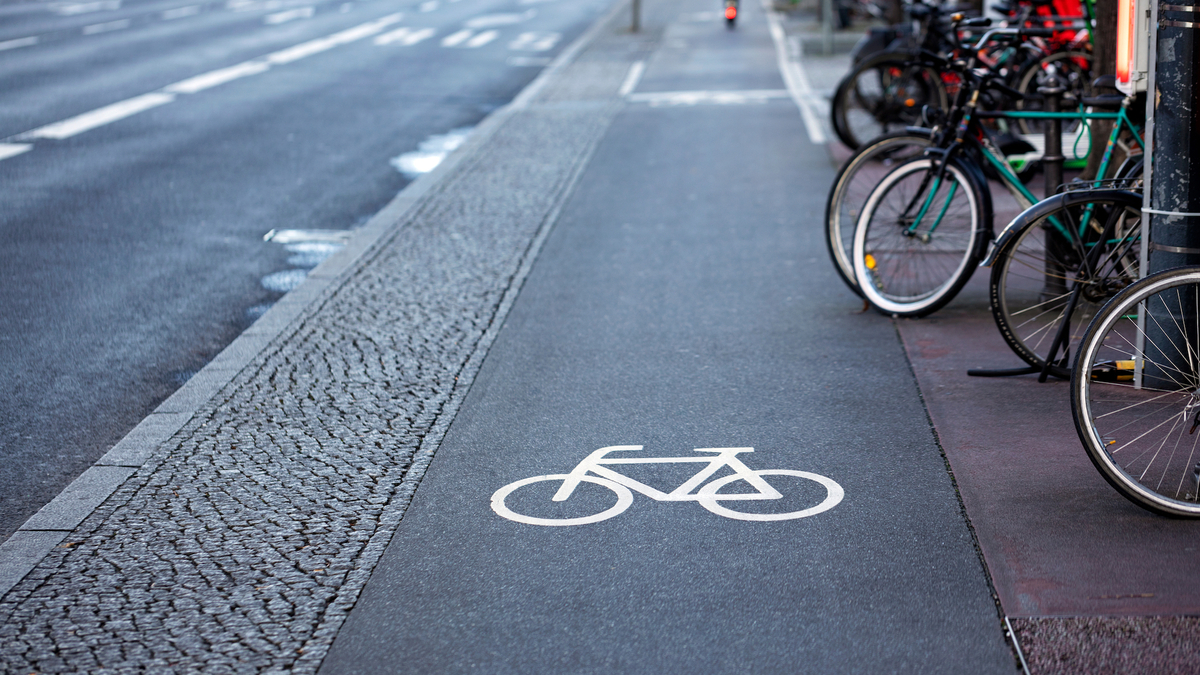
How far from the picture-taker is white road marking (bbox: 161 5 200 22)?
99.4ft

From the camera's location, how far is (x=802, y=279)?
7.47m

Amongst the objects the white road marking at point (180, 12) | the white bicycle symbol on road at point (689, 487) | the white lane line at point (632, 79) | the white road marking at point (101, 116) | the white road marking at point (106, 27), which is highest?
the white road marking at point (180, 12)

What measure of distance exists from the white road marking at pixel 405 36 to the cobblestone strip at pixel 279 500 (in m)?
17.9

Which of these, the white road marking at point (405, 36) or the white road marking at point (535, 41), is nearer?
the white road marking at point (535, 41)

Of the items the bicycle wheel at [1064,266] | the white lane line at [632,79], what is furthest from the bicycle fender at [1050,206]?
the white lane line at [632,79]

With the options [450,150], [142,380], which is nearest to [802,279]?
[142,380]

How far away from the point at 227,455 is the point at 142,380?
4.42ft

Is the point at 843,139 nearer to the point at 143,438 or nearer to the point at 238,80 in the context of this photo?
the point at 143,438

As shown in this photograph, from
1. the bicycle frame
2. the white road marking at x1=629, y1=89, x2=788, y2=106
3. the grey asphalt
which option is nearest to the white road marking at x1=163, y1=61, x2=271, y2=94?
the white road marking at x1=629, y1=89, x2=788, y2=106

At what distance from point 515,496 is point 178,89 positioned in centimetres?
1414

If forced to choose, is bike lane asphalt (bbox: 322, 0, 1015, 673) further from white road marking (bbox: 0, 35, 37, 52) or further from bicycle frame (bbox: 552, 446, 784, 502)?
white road marking (bbox: 0, 35, 37, 52)

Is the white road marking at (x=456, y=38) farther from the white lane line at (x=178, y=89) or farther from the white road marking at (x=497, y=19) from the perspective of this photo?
the white lane line at (x=178, y=89)

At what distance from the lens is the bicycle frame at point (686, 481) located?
4418 mm

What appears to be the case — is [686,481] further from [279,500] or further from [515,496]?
[279,500]
